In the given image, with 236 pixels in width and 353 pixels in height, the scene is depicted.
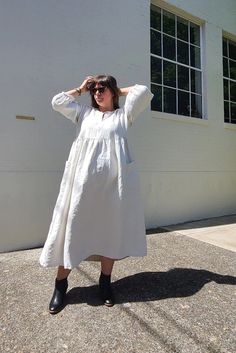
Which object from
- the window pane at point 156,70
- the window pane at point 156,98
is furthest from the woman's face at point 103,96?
the window pane at point 156,70

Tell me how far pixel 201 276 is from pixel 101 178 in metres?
1.57

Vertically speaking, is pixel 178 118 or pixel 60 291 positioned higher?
pixel 178 118

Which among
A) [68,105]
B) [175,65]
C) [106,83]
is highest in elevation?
[175,65]

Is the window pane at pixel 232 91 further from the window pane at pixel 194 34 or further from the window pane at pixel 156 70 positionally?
the window pane at pixel 156 70

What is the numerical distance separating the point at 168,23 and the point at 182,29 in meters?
0.40

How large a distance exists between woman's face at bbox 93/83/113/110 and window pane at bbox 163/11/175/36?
3.98 metres

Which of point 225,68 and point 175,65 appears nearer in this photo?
point 175,65

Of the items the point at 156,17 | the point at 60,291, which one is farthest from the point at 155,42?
the point at 60,291

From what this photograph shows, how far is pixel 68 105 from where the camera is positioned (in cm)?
261

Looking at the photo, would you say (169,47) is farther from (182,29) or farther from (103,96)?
(103,96)

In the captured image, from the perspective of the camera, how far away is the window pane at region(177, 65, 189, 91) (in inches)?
239

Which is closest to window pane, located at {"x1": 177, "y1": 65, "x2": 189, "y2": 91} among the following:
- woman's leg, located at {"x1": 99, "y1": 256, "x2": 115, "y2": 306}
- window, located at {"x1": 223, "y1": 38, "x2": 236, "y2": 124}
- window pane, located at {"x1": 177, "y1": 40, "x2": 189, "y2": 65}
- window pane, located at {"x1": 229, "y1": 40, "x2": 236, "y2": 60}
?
window pane, located at {"x1": 177, "y1": 40, "x2": 189, "y2": 65}

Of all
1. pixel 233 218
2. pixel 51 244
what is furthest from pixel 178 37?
pixel 51 244

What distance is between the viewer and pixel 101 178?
2473 mm
